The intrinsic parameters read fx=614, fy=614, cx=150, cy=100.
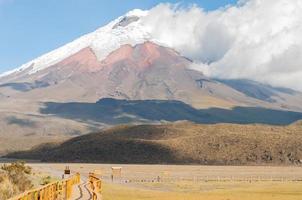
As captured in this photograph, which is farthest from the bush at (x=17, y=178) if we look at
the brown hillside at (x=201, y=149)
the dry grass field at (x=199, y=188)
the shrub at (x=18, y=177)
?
the brown hillside at (x=201, y=149)

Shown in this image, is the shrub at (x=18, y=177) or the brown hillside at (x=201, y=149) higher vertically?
the brown hillside at (x=201, y=149)

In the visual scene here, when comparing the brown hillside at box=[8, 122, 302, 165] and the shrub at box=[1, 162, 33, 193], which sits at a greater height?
the brown hillside at box=[8, 122, 302, 165]

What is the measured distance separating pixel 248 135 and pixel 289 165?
27.3 m

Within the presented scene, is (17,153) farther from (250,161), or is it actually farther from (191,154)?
(250,161)

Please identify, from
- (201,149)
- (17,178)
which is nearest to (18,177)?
(17,178)

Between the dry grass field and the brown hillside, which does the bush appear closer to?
the dry grass field

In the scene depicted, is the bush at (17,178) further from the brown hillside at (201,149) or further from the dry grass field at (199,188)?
the brown hillside at (201,149)

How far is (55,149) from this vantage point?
192 meters

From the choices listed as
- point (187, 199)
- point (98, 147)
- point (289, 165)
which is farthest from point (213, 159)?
point (187, 199)

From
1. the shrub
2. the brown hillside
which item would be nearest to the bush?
the shrub

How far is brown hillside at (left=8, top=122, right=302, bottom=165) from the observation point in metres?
163

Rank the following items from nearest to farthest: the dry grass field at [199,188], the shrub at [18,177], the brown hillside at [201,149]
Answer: the shrub at [18,177], the dry grass field at [199,188], the brown hillside at [201,149]

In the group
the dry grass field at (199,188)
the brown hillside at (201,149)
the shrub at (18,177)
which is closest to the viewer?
the shrub at (18,177)

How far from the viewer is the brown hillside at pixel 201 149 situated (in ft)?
534
